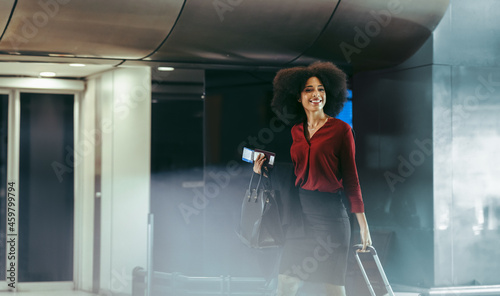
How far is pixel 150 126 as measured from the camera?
6.04 metres

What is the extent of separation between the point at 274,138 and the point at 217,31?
1.35 metres

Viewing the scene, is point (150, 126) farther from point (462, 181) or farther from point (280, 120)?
point (462, 181)

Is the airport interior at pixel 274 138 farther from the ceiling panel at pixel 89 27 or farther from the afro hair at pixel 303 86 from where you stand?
the afro hair at pixel 303 86

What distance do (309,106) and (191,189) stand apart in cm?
231

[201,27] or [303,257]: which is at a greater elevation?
[201,27]

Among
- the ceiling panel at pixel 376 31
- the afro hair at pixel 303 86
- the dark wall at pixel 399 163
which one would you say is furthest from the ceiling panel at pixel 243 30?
the dark wall at pixel 399 163

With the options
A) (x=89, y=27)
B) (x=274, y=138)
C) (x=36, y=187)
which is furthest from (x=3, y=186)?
(x=274, y=138)

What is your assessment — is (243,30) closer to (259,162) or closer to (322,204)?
(259,162)

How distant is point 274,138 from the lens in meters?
6.21

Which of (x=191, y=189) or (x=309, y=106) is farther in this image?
(x=191, y=189)

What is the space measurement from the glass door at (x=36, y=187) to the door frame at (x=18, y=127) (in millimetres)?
11

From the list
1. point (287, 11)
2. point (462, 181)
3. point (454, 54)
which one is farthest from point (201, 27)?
point (462, 181)

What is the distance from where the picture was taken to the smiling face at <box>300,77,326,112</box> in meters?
3.98

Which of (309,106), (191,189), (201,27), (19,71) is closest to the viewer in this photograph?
(309,106)
